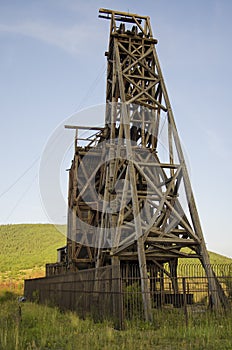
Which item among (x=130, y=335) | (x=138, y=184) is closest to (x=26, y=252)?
(x=138, y=184)

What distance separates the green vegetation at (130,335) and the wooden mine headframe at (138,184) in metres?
0.93

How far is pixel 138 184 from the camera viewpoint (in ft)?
51.9

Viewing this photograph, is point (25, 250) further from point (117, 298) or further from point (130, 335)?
point (130, 335)

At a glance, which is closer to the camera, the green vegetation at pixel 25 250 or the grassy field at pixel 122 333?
the grassy field at pixel 122 333

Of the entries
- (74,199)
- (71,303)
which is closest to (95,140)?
(74,199)

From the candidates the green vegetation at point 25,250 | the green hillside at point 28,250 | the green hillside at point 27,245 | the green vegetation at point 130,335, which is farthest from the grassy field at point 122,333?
the green hillside at point 27,245

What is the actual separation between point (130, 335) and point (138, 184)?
25.4 ft

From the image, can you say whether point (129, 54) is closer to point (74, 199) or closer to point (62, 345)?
point (74, 199)

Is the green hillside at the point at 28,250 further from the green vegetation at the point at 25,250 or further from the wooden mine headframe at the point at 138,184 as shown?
the wooden mine headframe at the point at 138,184

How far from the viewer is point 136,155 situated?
14.9 m

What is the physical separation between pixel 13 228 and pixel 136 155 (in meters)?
80.9

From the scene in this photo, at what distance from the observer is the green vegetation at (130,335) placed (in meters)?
7.68

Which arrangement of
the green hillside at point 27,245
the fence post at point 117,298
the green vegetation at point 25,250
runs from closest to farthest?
1. the fence post at point 117,298
2. the green vegetation at point 25,250
3. the green hillside at point 27,245

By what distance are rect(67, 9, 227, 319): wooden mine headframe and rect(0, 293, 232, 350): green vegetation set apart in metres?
0.93
